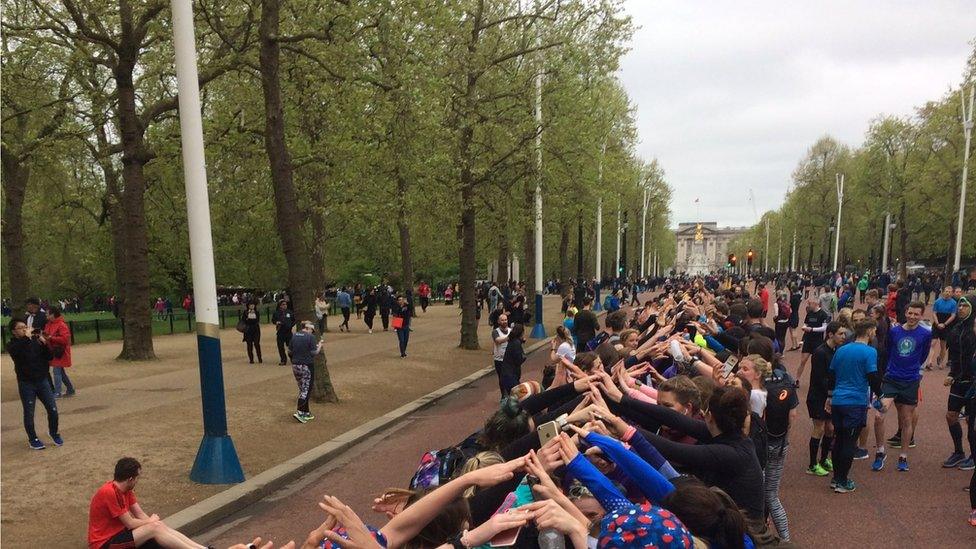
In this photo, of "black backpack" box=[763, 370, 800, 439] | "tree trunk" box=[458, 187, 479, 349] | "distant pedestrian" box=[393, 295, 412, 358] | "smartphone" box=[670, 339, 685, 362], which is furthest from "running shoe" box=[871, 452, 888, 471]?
"tree trunk" box=[458, 187, 479, 349]

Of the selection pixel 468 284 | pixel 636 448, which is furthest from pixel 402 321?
pixel 636 448

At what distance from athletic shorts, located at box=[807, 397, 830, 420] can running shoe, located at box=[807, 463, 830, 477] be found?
615 mm

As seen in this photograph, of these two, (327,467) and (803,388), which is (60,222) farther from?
(803,388)

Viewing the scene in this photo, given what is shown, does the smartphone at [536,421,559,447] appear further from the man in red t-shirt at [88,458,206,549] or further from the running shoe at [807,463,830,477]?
the running shoe at [807,463,830,477]

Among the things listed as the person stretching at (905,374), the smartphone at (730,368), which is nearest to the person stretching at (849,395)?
the person stretching at (905,374)

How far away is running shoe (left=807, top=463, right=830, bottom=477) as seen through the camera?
7461mm

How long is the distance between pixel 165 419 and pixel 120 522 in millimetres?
6469

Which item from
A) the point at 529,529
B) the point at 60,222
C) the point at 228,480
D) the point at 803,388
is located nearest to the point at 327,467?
the point at 228,480

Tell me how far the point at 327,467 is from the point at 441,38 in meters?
11.9

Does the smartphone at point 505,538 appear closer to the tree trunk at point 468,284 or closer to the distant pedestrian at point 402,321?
the distant pedestrian at point 402,321

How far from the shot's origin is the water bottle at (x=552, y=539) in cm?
230

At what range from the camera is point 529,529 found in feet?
8.24

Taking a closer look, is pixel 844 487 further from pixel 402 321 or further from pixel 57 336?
pixel 402 321

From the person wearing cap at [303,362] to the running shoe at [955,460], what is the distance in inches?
346
